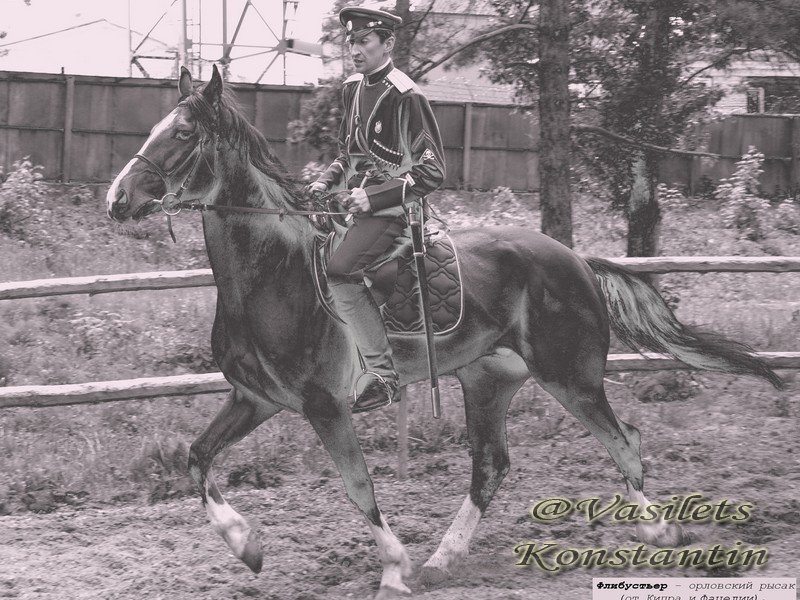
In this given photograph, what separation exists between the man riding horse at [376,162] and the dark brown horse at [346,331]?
0.47ft

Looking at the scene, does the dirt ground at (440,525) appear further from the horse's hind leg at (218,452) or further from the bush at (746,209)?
the bush at (746,209)

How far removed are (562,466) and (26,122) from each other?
12.8m

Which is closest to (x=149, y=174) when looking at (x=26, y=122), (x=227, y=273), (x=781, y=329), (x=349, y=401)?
(x=227, y=273)

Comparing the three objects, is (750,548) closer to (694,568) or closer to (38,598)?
(694,568)

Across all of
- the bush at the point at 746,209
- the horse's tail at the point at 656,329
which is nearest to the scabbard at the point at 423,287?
the horse's tail at the point at 656,329

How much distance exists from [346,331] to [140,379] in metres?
2.53

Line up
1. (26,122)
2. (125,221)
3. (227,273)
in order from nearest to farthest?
(125,221) < (227,273) < (26,122)

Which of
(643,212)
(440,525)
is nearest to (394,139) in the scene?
(440,525)

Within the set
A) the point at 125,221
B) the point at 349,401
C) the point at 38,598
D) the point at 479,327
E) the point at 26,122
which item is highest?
the point at 26,122

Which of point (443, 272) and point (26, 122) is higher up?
point (26, 122)

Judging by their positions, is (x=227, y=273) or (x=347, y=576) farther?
(x=347, y=576)

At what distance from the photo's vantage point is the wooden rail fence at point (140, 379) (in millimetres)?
6852

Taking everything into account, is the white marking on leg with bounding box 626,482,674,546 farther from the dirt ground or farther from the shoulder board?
the shoulder board

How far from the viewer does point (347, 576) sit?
5188mm
